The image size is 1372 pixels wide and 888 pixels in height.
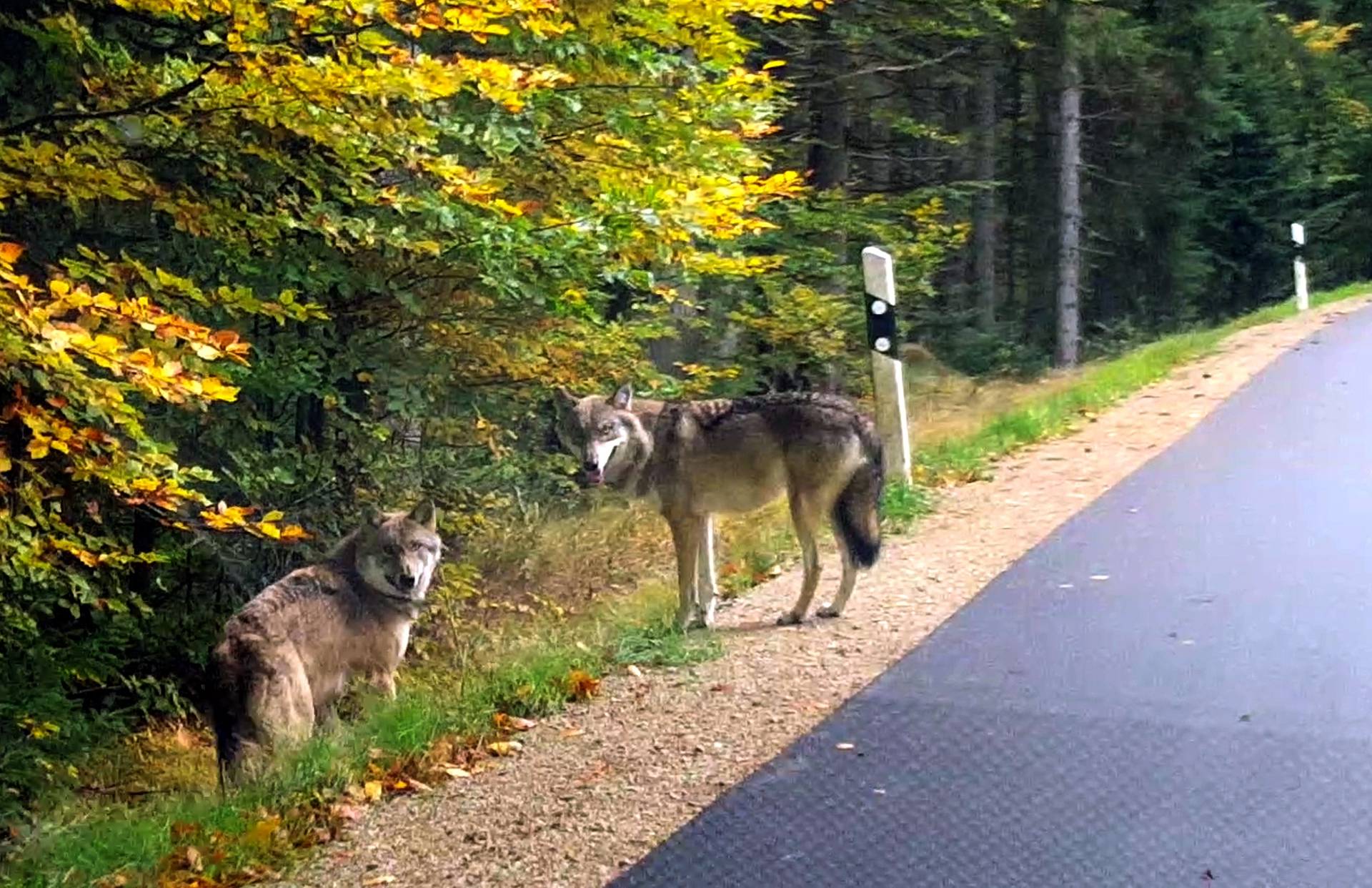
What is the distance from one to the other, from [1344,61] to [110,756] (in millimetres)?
34794

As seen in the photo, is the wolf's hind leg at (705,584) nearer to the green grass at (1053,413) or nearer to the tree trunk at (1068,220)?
the green grass at (1053,413)

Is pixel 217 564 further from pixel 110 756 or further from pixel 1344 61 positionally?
pixel 1344 61

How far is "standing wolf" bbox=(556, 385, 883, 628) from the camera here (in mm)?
7926

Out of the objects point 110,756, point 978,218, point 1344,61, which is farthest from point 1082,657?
point 1344,61

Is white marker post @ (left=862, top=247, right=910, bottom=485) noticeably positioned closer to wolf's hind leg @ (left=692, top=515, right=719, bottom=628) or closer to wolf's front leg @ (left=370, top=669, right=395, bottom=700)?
wolf's hind leg @ (left=692, top=515, right=719, bottom=628)

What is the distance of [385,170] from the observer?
30.5ft

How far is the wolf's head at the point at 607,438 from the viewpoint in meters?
8.27

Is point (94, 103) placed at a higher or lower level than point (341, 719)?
higher

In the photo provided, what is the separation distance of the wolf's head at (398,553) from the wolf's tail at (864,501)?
236 cm

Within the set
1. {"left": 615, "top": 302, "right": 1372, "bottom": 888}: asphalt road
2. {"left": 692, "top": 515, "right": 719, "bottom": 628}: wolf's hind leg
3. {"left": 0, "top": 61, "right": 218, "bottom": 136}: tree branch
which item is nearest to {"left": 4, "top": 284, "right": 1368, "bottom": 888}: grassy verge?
{"left": 692, "top": 515, "right": 719, "bottom": 628}: wolf's hind leg

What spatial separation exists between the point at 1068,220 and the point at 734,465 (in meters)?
20.7

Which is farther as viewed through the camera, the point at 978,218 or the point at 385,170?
the point at 978,218

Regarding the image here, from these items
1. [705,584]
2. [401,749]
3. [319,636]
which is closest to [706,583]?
[705,584]

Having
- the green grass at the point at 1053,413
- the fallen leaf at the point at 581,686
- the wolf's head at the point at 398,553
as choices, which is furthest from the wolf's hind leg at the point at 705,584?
the green grass at the point at 1053,413
